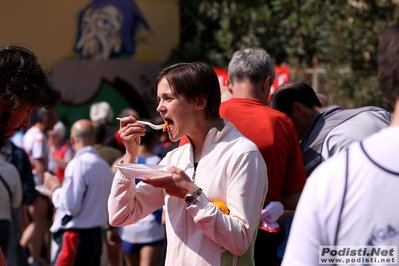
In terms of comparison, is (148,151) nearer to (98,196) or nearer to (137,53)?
(98,196)

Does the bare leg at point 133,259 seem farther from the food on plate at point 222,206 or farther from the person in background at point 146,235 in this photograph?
the food on plate at point 222,206

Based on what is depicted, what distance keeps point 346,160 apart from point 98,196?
4.98m

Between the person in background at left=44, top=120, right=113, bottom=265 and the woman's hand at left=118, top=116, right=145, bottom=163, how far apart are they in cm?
329

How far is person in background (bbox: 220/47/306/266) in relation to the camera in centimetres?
397

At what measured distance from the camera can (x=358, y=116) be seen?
427 cm

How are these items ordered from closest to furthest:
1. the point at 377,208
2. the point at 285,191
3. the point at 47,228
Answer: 1. the point at 377,208
2. the point at 285,191
3. the point at 47,228

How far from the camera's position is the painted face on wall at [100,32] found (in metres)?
14.4

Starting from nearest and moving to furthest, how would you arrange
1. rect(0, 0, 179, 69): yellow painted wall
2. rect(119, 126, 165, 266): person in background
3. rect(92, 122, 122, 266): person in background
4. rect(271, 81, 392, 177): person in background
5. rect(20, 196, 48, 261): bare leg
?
rect(271, 81, 392, 177): person in background, rect(119, 126, 165, 266): person in background, rect(92, 122, 122, 266): person in background, rect(20, 196, 48, 261): bare leg, rect(0, 0, 179, 69): yellow painted wall

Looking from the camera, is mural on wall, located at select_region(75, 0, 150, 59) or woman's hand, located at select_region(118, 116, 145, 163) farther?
mural on wall, located at select_region(75, 0, 150, 59)

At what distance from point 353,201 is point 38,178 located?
27.4 ft

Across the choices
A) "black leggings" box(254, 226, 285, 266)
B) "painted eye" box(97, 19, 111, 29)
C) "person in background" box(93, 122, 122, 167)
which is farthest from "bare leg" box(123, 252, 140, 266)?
"painted eye" box(97, 19, 111, 29)

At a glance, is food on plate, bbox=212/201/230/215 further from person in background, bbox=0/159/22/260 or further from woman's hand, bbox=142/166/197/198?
person in background, bbox=0/159/22/260

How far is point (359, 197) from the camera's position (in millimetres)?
1901

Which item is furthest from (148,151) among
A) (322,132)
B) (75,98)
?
(75,98)
